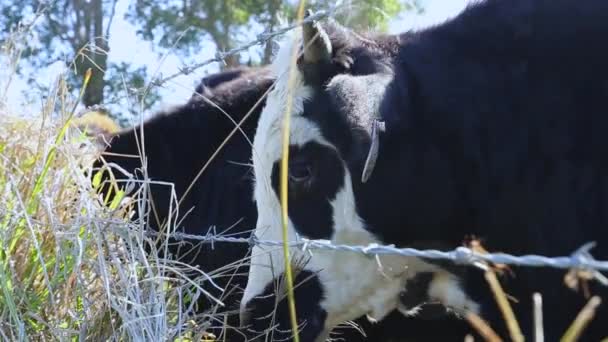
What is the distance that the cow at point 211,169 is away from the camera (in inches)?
159

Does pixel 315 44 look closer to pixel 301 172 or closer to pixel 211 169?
pixel 301 172

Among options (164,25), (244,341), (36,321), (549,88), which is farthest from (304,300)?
(164,25)

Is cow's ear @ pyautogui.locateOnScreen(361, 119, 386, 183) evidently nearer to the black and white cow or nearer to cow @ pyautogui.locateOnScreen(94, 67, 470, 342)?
the black and white cow

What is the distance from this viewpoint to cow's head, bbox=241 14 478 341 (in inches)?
117

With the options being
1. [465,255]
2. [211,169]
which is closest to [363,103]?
[465,255]

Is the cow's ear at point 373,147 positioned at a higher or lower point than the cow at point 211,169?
higher

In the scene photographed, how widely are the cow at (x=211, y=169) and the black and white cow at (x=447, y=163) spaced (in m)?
0.80

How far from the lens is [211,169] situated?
4625 mm

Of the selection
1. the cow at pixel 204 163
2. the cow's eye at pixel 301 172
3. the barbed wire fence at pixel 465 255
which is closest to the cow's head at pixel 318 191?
the cow's eye at pixel 301 172

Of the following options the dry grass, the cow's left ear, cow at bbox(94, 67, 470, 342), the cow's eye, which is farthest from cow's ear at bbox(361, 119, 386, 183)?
cow at bbox(94, 67, 470, 342)

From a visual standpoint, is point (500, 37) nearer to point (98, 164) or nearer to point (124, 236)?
point (124, 236)

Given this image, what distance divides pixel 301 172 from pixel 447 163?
0.46m

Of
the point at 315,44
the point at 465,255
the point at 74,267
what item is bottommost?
the point at 74,267

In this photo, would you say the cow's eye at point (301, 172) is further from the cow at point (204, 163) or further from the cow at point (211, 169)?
the cow at point (204, 163)
